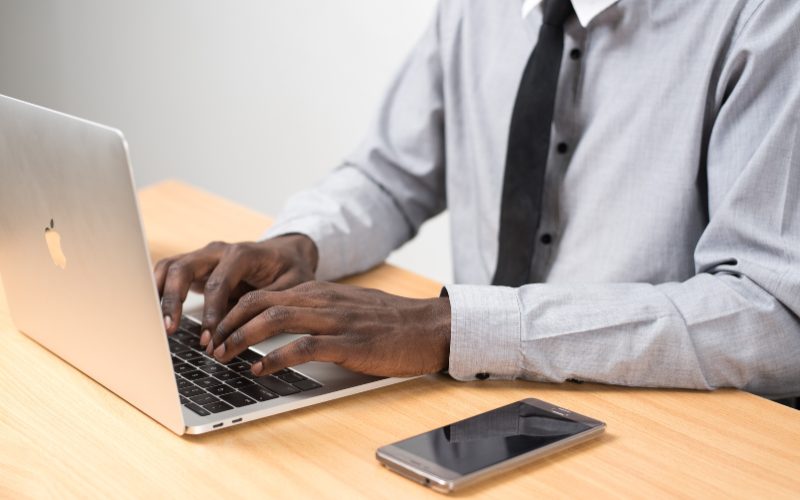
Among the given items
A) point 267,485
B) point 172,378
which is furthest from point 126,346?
point 267,485

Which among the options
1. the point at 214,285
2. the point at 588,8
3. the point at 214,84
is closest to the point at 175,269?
the point at 214,285

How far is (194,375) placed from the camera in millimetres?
1033

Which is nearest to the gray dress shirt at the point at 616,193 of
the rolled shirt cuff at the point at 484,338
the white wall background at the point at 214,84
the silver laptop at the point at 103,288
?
the rolled shirt cuff at the point at 484,338

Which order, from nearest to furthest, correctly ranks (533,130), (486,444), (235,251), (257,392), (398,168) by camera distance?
(486,444) < (257,392) < (235,251) < (533,130) < (398,168)

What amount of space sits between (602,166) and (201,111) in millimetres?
2198

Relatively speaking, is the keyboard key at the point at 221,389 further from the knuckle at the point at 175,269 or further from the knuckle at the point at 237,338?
the knuckle at the point at 175,269

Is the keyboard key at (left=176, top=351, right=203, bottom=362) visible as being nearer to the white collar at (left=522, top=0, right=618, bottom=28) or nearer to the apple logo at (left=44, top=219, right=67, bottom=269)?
the apple logo at (left=44, top=219, right=67, bottom=269)

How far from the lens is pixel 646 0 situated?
131 cm

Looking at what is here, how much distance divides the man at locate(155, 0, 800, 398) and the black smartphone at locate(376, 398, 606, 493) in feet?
0.34

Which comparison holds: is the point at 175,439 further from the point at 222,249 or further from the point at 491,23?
the point at 491,23

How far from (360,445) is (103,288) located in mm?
273

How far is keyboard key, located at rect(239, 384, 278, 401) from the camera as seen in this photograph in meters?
0.99

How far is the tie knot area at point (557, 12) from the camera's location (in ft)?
4.40

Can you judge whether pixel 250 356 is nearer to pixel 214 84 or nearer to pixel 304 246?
pixel 304 246
